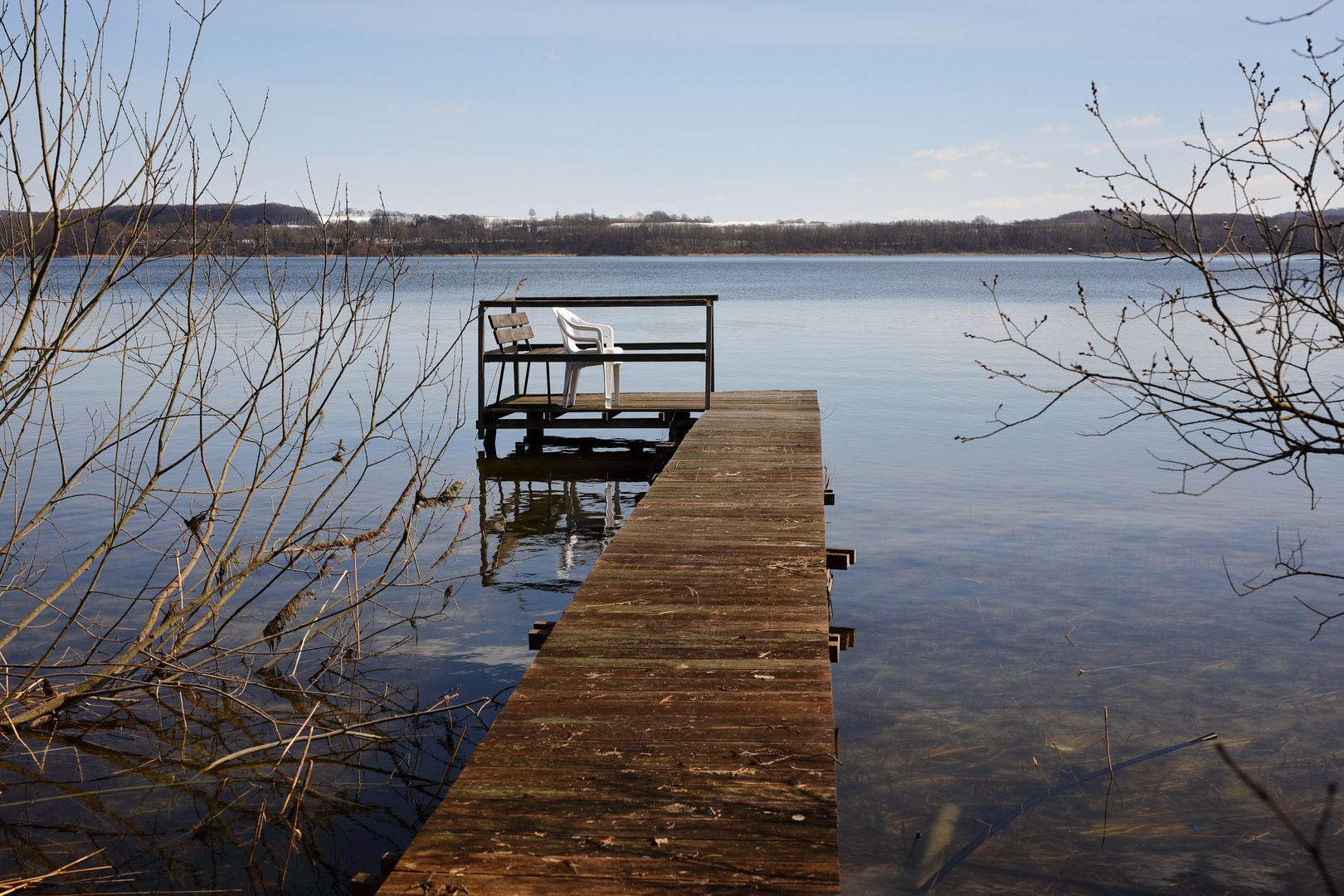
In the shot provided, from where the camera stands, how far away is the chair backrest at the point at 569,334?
9.84m

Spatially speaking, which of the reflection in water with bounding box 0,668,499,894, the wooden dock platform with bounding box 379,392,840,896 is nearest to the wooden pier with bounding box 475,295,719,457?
the reflection in water with bounding box 0,668,499,894

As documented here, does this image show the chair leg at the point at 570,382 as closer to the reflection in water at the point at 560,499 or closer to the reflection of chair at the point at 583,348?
the reflection of chair at the point at 583,348

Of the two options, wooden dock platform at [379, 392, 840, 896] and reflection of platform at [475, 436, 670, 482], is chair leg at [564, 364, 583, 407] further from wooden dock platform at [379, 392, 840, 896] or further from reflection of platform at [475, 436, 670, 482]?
wooden dock platform at [379, 392, 840, 896]

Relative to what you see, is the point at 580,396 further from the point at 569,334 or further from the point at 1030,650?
the point at 1030,650

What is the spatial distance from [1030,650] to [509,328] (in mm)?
5716

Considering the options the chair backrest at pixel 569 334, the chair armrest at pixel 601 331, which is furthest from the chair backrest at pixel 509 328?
the chair armrest at pixel 601 331

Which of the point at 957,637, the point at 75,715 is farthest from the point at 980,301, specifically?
the point at 75,715

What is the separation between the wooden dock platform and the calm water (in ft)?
2.68

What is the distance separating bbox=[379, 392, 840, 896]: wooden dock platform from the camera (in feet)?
7.18

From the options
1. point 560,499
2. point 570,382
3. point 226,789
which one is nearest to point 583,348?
point 570,382

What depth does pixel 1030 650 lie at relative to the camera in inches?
220

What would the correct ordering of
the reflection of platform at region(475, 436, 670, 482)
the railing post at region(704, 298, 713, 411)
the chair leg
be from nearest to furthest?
the railing post at region(704, 298, 713, 411) < the chair leg < the reflection of platform at region(475, 436, 670, 482)

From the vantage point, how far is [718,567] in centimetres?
456

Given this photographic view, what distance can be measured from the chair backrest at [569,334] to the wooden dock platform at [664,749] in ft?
16.9
